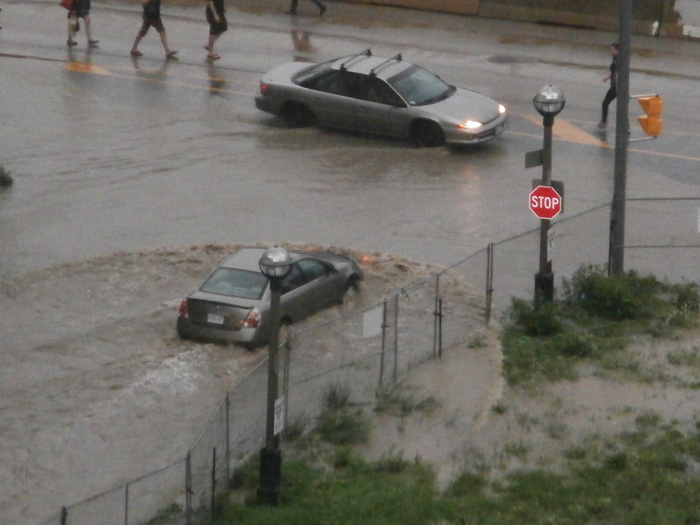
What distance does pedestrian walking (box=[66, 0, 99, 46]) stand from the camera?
98.6ft

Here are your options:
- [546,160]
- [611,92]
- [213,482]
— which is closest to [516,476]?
[213,482]

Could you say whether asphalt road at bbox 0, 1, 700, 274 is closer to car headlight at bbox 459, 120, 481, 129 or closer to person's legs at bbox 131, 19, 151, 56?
person's legs at bbox 131, 19, 151, 56

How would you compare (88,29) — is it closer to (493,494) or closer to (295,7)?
(295,7)

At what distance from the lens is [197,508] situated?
11.7m

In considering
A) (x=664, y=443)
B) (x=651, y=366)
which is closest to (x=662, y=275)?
(x=651, y=366)

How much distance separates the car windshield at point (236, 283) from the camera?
53.3 ft

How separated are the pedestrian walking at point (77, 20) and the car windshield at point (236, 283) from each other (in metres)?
15.5

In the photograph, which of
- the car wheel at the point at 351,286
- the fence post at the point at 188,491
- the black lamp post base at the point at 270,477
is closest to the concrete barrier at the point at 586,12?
the car wheel at the point at 351,286

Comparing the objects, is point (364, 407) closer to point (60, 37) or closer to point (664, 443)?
point (664, 443)

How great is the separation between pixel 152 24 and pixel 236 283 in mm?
14404

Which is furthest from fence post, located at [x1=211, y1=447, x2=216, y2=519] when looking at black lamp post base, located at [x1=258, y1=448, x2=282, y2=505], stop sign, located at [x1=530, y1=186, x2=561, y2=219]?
stop sign, located at [x1=530, y1=186, x2=561, y2=219]

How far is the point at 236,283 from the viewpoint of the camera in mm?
16359

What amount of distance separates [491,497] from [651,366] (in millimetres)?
4230

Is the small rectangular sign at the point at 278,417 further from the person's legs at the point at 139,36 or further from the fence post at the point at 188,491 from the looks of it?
the person's legs at the point at 139,36
